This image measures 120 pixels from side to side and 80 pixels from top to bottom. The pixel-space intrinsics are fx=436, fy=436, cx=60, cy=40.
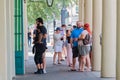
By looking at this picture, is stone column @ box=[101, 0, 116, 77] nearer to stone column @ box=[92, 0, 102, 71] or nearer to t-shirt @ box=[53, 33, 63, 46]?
stone column @ box=[92, 0, 102, 71]

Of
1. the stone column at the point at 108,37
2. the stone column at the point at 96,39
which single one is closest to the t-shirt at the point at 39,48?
the stone column at the point at 108,37

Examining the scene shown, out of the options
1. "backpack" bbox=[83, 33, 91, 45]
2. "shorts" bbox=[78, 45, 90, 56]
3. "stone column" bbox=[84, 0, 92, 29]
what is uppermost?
"stone column" bbox=[84, 0, 92, 29]

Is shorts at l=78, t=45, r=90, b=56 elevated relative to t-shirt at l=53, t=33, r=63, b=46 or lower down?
lower down

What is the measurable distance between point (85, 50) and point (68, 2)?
87.1 ft

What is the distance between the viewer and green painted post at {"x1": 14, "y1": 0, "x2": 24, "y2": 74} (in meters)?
16.5

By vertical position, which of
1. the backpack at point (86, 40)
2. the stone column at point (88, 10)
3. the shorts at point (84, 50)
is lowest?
the shorts at point (84, 50)

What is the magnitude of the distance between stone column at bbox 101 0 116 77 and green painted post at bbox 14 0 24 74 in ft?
10.4

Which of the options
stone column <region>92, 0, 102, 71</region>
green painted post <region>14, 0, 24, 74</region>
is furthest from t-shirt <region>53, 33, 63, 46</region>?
green painted post <region>14, 0, 24, 74</region>

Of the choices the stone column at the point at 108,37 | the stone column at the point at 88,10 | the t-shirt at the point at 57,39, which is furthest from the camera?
the stone column at the point at 88,10

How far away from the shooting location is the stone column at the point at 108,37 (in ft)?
50.3

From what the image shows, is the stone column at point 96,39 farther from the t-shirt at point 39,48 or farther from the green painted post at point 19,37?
the green painted post at point 19,37

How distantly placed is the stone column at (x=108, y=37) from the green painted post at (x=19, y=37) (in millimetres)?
3183

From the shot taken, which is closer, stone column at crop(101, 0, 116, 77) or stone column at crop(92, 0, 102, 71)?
stone column at crop(101, 0, 116, 77)

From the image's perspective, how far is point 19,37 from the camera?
1655 cm
